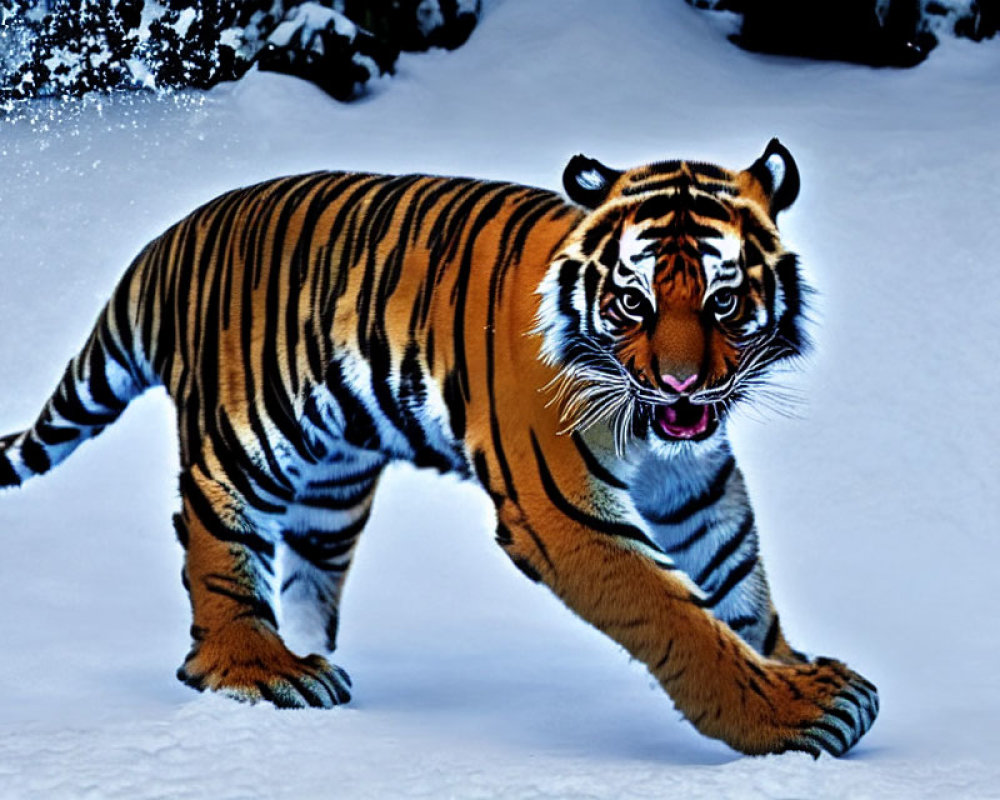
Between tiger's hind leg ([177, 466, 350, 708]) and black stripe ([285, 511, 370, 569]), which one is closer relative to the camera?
tiger's hind leg ([177, 466, 350, 708])

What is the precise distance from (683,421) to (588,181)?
18.6 inches

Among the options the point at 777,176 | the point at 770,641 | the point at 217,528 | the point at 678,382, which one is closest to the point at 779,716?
the point at 770,641

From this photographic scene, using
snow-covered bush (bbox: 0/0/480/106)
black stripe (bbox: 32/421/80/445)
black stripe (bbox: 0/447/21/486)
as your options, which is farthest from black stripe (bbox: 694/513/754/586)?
snow-covered bush (bbox: 0/0/480/106)

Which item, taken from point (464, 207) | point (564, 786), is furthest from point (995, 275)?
point (564, 786)

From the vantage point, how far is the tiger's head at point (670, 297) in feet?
10.6

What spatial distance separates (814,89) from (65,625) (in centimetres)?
565

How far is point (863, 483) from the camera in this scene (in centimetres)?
584

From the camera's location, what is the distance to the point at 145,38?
9.50 meters

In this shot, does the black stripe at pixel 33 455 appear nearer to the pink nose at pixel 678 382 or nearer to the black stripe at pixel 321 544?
the black stripe at pixel 321 544

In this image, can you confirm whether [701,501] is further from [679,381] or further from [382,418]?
[382,418]

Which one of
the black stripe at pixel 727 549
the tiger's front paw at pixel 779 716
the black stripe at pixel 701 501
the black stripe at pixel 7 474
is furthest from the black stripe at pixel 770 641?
the black stripe at pixel 7 474

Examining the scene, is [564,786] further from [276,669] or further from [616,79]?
[616,79]

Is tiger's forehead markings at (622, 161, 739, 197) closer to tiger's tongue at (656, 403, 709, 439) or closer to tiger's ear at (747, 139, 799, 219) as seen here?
tiger's ear at (747, 139, 799, 219)

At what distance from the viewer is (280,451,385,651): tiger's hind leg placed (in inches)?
167
